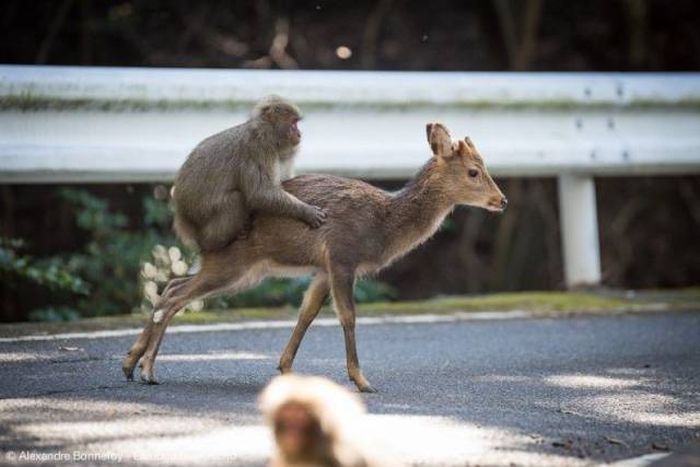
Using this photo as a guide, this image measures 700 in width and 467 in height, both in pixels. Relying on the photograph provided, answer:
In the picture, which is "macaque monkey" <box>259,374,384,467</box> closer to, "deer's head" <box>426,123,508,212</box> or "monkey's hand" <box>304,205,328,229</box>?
"monkey's hand" <box>304,205,328,229</box>

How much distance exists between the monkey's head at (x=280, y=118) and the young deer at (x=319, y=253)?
0.24 meters

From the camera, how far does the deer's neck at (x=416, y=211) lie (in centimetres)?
727

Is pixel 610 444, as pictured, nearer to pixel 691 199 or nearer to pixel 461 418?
pixel 461 418

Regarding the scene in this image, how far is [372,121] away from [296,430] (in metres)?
5.93

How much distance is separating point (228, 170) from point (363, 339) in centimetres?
173

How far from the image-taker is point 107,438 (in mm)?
4777

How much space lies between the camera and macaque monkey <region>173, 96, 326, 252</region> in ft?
22.3

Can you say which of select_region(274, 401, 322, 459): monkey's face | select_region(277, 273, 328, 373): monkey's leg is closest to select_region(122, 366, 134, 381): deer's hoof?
select_region(277, 273, 328, 373): monkey's leg

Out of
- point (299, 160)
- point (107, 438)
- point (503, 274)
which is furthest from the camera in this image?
point (503, 274)

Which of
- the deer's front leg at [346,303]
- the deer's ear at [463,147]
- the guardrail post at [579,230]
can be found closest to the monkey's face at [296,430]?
the deer's front leg at [346,303]

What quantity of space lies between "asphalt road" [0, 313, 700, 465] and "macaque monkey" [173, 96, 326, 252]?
0.71 meters

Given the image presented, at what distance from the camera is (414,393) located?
20.0ft

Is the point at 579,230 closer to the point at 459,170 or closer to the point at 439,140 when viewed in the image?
the point at 459,170

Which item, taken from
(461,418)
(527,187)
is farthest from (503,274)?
(461,418)
